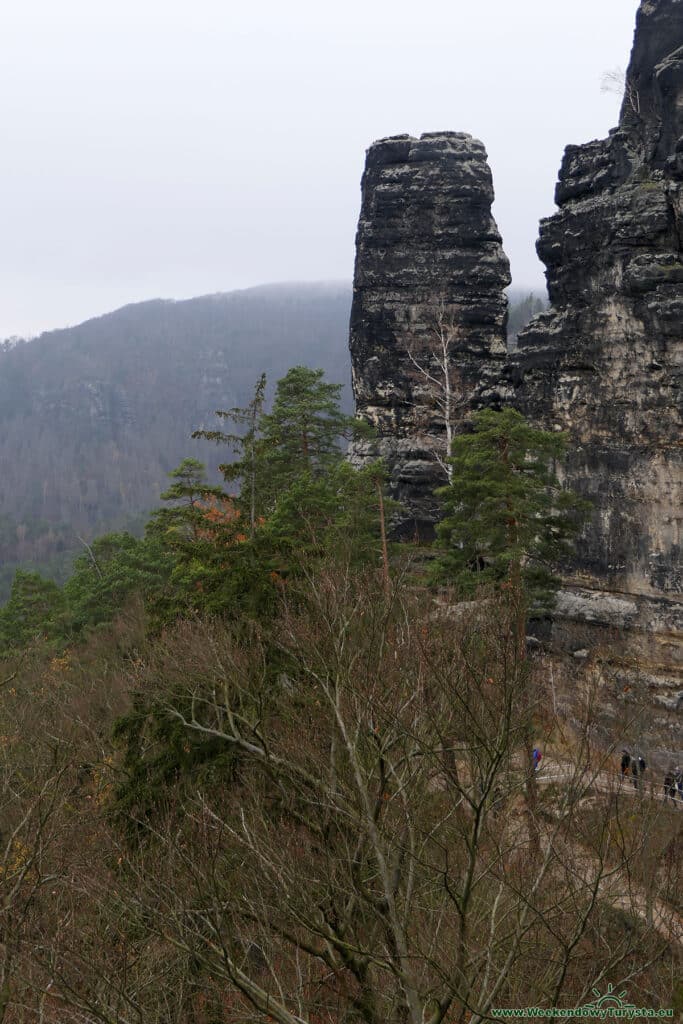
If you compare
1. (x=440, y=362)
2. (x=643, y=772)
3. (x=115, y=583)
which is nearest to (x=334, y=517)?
(x=643, y=772)

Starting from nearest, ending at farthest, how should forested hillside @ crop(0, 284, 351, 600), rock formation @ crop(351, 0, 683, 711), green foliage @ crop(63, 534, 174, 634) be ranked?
rock formation @ crop(351, 0, 683, 711) < green foliage @ crop(63, 534, 174, 634) < forested hillside @ crop(0, 284, 351, 600)

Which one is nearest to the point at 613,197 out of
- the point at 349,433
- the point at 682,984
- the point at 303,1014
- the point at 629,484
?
the point at 629,484

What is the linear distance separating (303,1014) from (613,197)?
23460 mm

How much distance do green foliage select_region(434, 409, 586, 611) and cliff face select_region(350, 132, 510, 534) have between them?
34.5 feet

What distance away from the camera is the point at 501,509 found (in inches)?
767

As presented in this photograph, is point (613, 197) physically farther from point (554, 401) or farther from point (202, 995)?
point (202, 995)

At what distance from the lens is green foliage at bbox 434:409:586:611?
1942cm

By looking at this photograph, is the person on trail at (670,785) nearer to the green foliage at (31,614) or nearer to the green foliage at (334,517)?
the green foliage at (334,517)

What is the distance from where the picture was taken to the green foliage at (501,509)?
1942 centimetres

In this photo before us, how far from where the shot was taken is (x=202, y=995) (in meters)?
9.14

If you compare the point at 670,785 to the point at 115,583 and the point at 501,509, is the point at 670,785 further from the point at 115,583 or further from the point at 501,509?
the point at 115,583

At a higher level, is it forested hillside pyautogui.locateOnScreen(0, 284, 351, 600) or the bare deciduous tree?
the bare deciduous tree

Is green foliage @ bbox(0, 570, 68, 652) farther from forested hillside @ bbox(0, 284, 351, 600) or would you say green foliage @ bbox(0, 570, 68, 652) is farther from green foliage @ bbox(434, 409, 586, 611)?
forested hillside @ bbox(0, 284, 351, 600)

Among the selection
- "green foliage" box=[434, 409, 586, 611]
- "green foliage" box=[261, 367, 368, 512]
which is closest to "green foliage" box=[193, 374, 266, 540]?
"green foliage" box=[434, 409, 586, 611]
